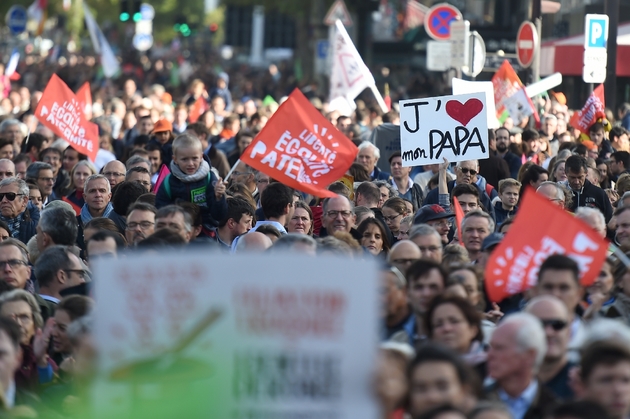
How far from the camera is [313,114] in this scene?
10.4 metres

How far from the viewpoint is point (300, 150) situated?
1027 centimetres

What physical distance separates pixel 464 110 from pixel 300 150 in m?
1.95

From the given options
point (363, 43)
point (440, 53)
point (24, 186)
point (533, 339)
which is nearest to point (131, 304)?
point (533, 339)

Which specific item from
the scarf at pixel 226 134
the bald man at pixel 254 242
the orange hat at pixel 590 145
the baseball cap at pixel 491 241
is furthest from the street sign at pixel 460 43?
the bald man at pixel 254 242

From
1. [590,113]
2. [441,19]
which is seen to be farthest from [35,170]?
[441,19]

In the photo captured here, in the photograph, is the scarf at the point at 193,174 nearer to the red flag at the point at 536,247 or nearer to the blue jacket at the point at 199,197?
the blue jacket at the point at 199,197

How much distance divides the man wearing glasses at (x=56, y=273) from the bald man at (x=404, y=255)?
174cm

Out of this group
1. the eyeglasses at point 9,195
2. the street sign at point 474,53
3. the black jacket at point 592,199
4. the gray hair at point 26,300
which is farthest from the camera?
the street sign at point 474,53

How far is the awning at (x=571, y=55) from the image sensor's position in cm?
2489

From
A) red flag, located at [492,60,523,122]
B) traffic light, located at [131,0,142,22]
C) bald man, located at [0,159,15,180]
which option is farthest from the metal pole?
traffic light, located at [131,0,142,22]

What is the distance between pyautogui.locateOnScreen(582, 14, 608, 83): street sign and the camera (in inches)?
699

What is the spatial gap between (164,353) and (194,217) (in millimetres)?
4774

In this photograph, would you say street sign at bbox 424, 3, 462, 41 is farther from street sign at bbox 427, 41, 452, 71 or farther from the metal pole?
the metal pole

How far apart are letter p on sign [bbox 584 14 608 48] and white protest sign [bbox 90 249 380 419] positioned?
14.3m
